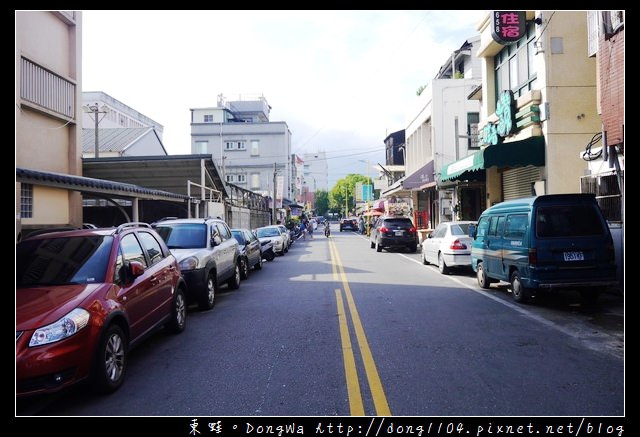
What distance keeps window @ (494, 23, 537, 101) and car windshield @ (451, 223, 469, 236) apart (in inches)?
209

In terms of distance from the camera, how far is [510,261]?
32.5 feet

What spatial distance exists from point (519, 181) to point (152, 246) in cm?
1475

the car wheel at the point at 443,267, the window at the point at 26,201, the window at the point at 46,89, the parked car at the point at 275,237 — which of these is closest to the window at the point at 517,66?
the car wheel at the point at 443,267

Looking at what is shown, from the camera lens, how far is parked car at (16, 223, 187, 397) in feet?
14.5

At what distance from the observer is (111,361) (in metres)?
5.14

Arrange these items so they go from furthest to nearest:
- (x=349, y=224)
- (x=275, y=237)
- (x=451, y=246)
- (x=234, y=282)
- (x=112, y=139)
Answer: (x=349, y=224) → (x=112, y=139) → (x=275, y=237) → (x=451, y=246) → (x=234, y=282)

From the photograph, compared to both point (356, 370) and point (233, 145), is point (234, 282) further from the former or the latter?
point (233, 145)

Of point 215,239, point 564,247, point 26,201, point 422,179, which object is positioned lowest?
point 564,247

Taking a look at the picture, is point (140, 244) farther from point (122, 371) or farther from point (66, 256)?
point (122, 371)

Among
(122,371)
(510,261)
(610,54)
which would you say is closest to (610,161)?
(610,54)

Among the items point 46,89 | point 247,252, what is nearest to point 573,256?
point 247,252
